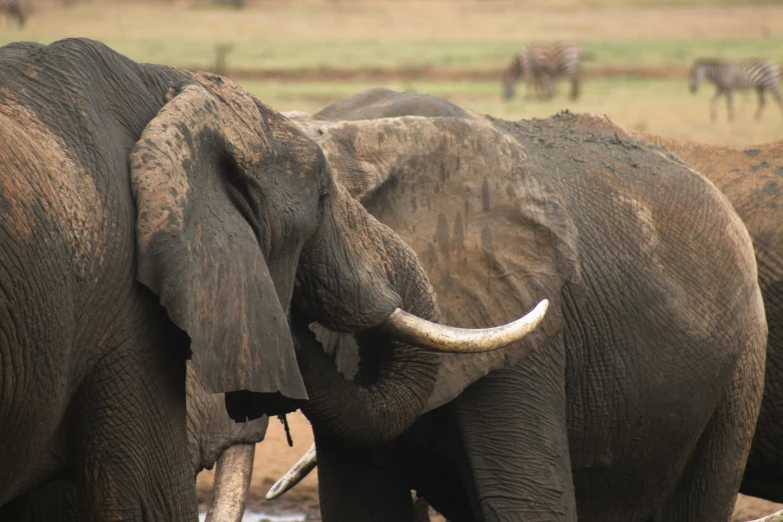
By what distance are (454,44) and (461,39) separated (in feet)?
6.34

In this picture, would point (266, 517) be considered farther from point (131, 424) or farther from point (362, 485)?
point (131, 424)

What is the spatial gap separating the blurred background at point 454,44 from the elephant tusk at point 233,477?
12.1 metres

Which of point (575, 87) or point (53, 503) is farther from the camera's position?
point (575, 87)

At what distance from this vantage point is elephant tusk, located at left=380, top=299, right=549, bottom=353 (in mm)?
2818

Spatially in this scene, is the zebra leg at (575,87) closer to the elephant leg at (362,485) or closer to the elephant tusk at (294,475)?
the elephant tusk at (294,475)

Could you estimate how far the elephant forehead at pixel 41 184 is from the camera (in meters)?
2.03

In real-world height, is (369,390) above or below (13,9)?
above

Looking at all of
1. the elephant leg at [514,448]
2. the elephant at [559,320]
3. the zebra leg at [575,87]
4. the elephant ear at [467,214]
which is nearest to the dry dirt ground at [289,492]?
the elephant at [559,320]

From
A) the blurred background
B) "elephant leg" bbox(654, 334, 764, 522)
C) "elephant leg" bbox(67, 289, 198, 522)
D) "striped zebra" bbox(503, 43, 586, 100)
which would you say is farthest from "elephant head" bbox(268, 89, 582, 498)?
"striped zebra" bbox(503, 43, 586, 100)

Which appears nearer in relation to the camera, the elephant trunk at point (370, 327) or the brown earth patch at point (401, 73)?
the elephant trunk at point (370, 327)

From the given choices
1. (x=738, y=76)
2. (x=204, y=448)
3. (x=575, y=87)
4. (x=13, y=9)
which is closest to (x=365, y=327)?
(x=204, y=448)

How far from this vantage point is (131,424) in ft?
7.39

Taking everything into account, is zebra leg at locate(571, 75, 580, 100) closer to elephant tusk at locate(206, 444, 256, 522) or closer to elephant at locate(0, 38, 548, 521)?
elephant tusk at locate(206, 444, 256, 522)

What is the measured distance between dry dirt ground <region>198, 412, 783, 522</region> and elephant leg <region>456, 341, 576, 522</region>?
6.53 feet
